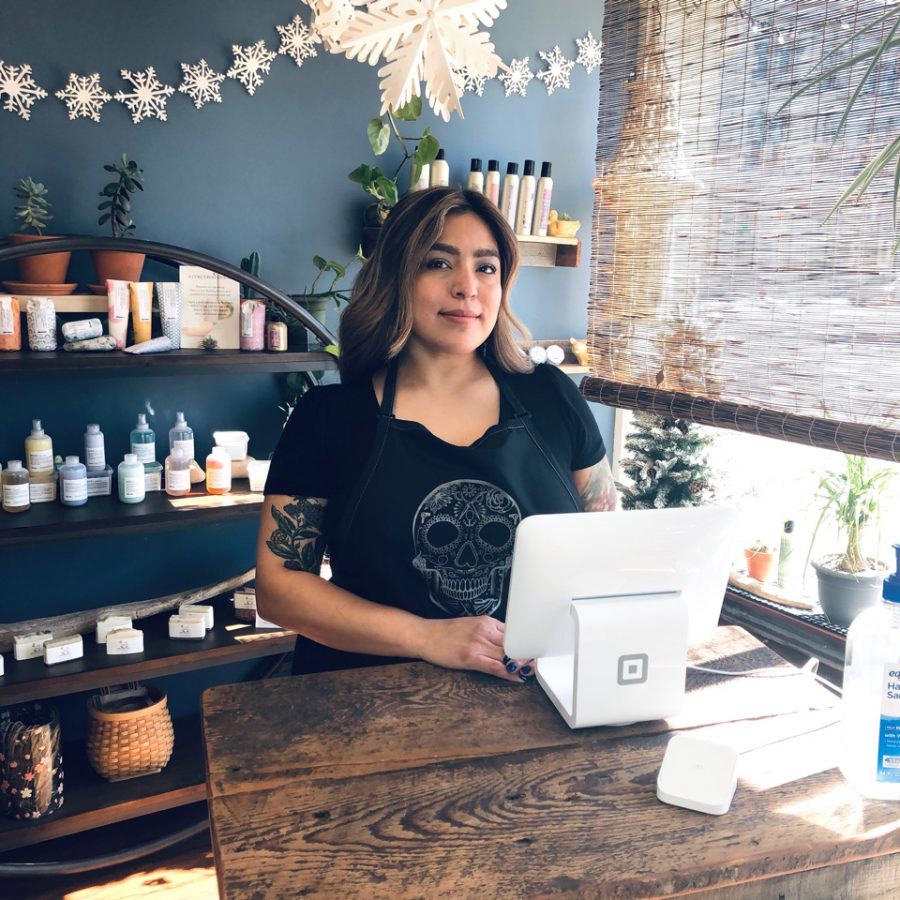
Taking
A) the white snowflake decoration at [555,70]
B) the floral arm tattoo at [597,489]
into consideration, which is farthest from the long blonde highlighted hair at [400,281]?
the white snowflake decoration at [555,70]

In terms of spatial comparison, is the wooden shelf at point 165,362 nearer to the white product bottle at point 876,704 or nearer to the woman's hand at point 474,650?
the woman's hand at point 474,650

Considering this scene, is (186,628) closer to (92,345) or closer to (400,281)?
(92,345)

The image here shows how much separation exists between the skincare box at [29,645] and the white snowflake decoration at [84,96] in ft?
4.80

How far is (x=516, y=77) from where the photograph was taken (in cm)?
310

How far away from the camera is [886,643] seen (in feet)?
3.47

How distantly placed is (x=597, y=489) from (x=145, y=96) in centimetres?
178

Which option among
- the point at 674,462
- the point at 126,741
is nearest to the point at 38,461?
the point at 126,741

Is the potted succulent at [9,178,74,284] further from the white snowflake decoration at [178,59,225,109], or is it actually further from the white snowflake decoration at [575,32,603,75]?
the white snowflake decoration at [575,32,603,75]

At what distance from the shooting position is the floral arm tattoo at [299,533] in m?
1.67

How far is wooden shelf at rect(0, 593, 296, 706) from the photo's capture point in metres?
2.27

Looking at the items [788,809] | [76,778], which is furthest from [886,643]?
[76,778]

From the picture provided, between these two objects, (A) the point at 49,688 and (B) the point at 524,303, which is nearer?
(A) the point at 49,688

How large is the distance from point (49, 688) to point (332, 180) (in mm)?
1755

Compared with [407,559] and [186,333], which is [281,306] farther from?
[407,559]
